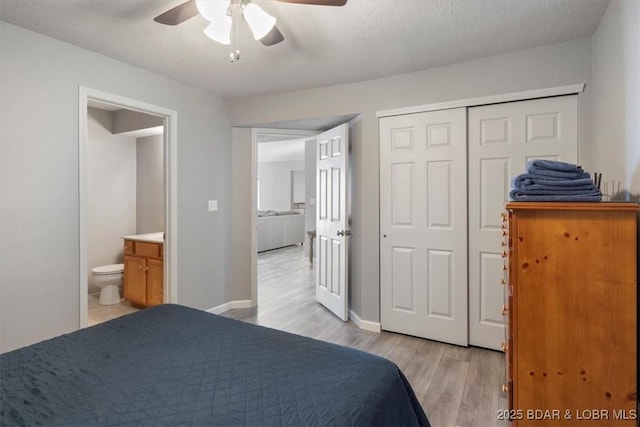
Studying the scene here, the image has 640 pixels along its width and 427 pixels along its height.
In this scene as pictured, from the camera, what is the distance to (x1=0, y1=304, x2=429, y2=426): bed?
0.95 m

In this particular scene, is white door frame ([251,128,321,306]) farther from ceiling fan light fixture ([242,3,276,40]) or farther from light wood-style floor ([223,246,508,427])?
ceiling fan light fixture ([242,3,276,40])

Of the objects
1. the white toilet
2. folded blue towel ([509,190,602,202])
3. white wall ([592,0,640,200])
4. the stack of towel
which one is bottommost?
the white toilet

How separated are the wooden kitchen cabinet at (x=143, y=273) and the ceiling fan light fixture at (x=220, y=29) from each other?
227 cm

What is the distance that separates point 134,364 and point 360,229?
7.51 ft

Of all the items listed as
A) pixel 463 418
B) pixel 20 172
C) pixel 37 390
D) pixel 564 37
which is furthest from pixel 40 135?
pixel 564 37

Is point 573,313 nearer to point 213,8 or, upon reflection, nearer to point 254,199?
point 213,8

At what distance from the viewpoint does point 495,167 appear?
8.60 feet

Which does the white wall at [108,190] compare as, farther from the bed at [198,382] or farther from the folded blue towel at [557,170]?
the folded blue towel at [557,170]

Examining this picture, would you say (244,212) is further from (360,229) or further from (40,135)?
(40,135)

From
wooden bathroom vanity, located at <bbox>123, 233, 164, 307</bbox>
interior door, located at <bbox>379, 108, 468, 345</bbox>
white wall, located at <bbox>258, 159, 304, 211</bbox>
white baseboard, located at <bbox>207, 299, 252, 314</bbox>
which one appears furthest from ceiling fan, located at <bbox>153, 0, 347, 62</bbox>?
white wall, located at <bbox>258, 159, 304, 211</bbox>

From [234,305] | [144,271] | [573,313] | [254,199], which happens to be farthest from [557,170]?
[144,271]

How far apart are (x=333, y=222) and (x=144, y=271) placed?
208 cm

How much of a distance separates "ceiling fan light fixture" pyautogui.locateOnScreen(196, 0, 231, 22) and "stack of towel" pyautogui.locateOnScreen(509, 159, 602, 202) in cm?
163

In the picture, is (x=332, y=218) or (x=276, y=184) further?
(x=276, y=184)
